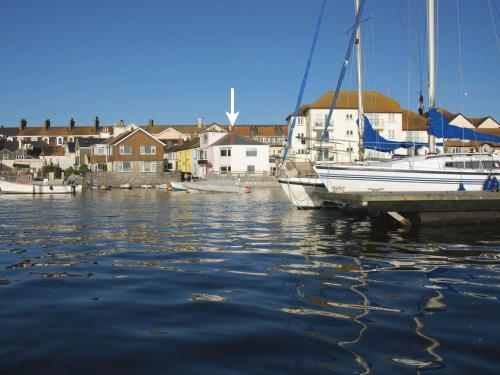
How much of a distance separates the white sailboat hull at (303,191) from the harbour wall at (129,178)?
180 feet

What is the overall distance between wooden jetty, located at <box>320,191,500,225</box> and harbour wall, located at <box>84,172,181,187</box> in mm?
68553

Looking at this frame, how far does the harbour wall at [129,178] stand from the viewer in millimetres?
83125

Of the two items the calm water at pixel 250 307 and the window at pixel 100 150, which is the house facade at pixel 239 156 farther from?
the calm water at pixel 250 307

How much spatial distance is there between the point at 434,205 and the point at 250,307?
11.9 m

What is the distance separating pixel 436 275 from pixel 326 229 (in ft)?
31.9

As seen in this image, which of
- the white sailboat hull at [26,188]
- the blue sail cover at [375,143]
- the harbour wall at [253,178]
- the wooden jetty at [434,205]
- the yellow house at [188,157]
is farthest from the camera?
the yellow house at [188,157]

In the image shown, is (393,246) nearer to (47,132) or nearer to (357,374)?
(357,374)

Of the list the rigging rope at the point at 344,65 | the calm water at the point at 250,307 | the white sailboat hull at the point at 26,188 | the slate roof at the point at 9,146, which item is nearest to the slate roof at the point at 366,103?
the white sailboat hull at the point at 26,188

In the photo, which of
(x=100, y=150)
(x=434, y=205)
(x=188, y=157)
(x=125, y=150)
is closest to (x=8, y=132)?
(x=100, y=150)

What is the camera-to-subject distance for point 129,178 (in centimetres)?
8450

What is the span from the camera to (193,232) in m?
18.7

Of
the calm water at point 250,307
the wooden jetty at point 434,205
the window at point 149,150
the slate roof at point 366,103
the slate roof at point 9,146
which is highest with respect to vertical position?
the slate roof at point 366,103

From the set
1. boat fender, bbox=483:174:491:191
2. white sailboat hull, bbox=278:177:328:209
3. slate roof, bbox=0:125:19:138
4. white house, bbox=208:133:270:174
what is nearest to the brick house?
white house, bbox=208:133:270:174

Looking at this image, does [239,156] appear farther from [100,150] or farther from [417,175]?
[417,175]
